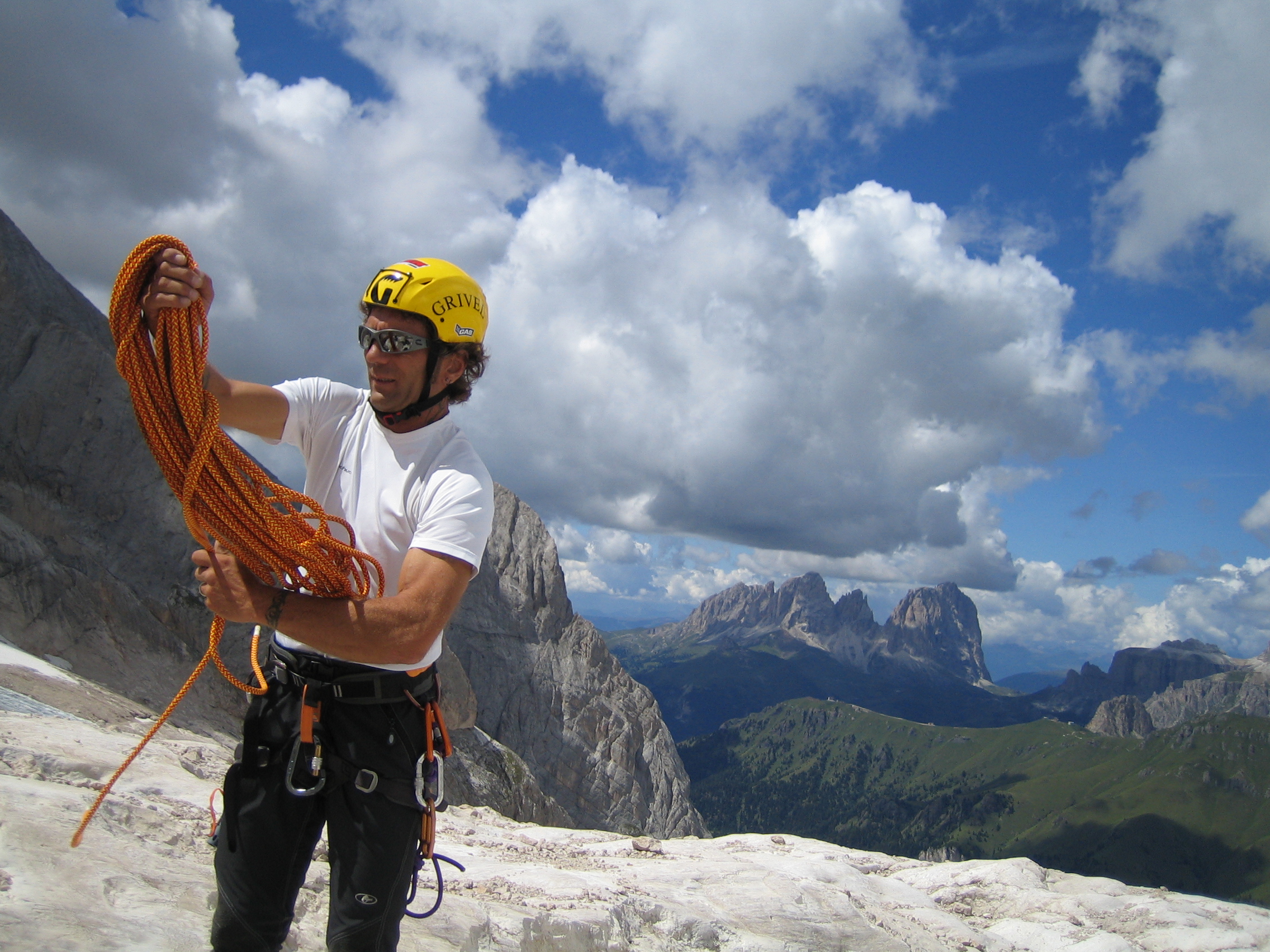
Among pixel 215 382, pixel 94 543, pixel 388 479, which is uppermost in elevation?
pixel 215 382

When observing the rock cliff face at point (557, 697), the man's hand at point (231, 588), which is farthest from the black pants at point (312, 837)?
the rock cliff face at point (557, 697)

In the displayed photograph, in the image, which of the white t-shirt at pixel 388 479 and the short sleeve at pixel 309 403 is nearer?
the white t-shirt at pixel 388 479

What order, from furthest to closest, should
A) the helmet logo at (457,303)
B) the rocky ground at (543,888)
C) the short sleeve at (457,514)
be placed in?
the rocky ground at (543,888) < the helmet logo at (457,303) < the short sleeve at (457,514)

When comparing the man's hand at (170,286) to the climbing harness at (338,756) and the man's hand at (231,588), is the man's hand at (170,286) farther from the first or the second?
the climbing harness at (338,756)

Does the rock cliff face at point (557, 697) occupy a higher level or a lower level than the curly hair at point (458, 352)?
lower

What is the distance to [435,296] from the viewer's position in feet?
15.8

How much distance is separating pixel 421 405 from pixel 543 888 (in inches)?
292

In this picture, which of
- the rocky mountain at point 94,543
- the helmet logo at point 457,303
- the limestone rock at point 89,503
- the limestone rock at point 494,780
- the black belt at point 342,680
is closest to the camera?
the black belt at point 342,680

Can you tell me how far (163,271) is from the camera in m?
4.12

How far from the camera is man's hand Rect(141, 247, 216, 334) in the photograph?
4086 millimetres

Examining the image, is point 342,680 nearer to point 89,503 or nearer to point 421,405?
point 421,405

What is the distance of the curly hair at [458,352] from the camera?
4.78 metres

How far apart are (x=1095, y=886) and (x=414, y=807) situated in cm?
1562

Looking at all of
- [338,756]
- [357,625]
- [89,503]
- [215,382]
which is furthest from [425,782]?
[89,503]
